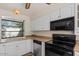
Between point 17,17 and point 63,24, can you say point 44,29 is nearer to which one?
point 63,24

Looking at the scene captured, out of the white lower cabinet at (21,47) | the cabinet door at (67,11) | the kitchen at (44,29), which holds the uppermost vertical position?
the cabinet door at (67,11)

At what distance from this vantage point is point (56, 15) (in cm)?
289

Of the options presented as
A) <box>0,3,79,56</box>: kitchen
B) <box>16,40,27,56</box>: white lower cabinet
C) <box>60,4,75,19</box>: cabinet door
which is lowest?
<box>16,40,27,56</box>: white lower cabinet

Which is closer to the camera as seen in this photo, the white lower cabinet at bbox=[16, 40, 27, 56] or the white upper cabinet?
the white lower cabinet at bbox=[16, 40, 27, 56]

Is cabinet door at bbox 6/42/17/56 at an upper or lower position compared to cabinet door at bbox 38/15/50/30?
lower

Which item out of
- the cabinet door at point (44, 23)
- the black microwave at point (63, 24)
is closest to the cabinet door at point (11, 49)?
the cabinet door at point (44, 23)

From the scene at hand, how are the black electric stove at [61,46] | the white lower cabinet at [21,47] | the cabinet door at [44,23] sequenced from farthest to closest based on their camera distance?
the cabinet door at [44,23] → the white lower cabinet at [21,47] → the black electric stove at [61,46]

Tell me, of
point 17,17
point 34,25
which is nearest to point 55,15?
point 34,25

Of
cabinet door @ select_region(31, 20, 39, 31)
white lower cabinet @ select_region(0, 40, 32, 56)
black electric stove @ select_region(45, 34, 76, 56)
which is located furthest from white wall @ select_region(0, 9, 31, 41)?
black electric stove @ select_region(45, 34, 76, 56)

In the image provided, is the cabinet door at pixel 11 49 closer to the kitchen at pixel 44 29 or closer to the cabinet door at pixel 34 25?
the kitchen at pixel 44 29

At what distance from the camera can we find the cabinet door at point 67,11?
2.38 m

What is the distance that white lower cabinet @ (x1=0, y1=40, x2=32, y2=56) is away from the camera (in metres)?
2.58

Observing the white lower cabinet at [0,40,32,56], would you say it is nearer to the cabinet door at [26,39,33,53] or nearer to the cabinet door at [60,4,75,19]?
the cabinet door at [26,39,33,53]

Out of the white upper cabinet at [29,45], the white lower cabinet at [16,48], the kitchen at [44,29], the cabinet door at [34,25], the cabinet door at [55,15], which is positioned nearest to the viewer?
the kitchen at [44,29]
